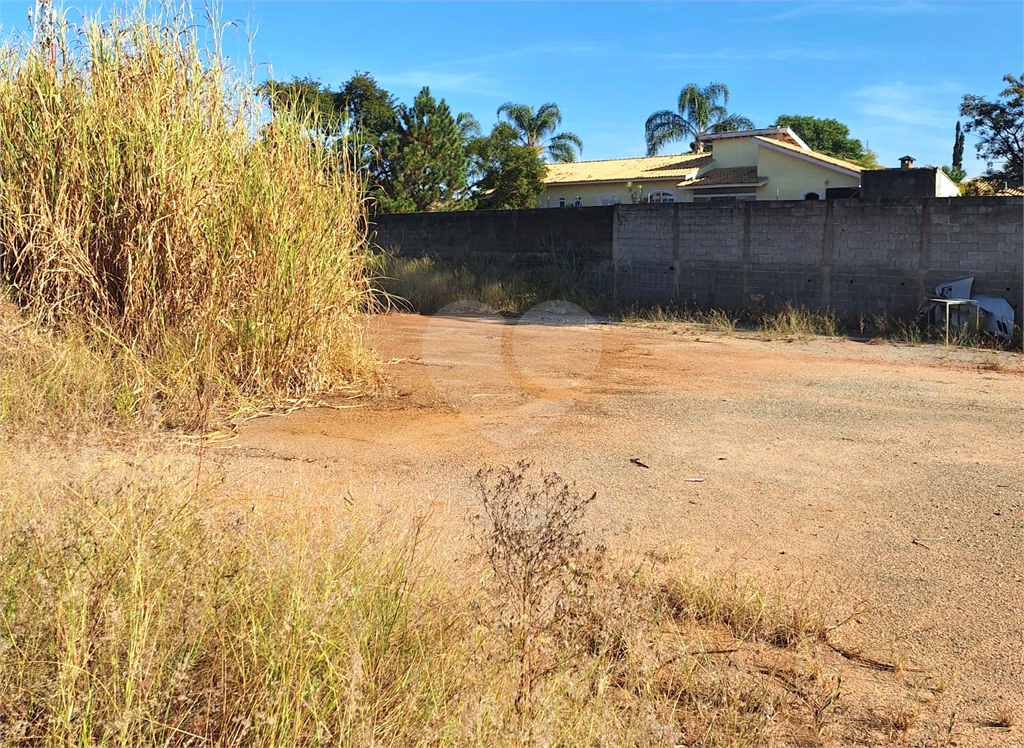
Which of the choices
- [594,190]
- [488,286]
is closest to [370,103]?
[594,190]

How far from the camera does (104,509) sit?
3.21 m

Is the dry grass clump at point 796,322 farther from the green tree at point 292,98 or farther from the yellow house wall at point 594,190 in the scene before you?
the yellow house wall at point 594,190

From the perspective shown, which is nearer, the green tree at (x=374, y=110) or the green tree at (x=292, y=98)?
the green tree at (x=292, y=98)

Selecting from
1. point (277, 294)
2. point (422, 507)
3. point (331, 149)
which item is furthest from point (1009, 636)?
point (331, 149)

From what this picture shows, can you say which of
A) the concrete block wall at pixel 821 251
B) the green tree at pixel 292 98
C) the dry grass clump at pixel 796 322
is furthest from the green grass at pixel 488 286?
the green tree at pixel 292 98

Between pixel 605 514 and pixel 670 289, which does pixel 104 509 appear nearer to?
pixel 605 514

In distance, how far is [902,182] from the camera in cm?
2156

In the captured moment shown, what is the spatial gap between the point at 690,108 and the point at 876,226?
3360 centimetres

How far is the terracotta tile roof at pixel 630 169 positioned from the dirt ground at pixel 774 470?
27.9 metres

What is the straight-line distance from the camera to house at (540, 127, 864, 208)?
30609 mm

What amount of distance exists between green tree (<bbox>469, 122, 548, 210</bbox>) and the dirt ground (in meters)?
27.1

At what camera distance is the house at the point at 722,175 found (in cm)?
3061

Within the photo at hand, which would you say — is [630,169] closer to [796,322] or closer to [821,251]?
[821,251]

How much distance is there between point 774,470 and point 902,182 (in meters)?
18.1
